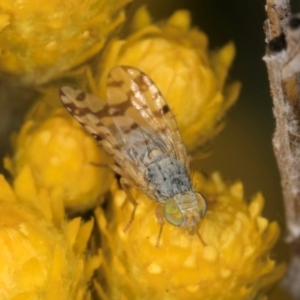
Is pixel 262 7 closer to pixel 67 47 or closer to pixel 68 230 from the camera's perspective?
pixel 67 47

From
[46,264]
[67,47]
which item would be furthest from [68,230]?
[67,47]

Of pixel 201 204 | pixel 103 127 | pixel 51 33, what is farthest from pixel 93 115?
pixel 201 204

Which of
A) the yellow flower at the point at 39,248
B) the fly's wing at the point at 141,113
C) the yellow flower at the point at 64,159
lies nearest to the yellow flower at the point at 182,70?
the fly's wing at the point at 141,113

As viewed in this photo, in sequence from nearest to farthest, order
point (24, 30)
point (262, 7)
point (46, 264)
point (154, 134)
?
point (46, 264)
point (24, 30)
point (154, 134)
point (262, 7)

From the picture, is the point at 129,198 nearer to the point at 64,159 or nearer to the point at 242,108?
the point at 64,159

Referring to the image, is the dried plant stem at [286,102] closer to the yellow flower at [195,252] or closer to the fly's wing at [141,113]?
the yellow flower at [195,252]

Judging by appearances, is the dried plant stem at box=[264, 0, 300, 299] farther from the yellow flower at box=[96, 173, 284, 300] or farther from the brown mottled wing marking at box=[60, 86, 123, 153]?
the brown mottled wing marking at box=[60, 86, 123, 153]
